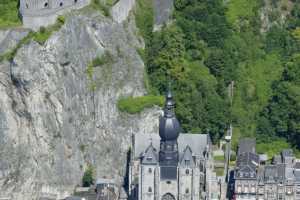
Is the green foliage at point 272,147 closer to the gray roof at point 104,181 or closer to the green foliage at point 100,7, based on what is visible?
the gray roof at point 104,181

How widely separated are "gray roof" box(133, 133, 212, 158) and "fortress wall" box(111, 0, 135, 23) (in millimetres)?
14144

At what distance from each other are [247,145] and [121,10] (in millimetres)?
17881

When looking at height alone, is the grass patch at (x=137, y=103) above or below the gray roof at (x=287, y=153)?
above

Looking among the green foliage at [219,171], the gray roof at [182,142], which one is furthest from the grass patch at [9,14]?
the green foliage at [219,171]

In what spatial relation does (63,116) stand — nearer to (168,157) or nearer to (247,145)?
(168,157)

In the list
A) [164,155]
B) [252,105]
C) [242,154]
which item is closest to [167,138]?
[164,155]

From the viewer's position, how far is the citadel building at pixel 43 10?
396ft

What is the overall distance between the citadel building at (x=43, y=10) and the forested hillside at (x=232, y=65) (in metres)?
8.95

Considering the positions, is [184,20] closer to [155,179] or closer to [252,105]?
[252,105]

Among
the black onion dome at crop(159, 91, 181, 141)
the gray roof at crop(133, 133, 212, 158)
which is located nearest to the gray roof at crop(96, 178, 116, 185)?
the gray roof at crop(133, 133, 212, 158)

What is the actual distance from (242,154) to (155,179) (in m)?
12.0

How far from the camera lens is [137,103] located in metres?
121

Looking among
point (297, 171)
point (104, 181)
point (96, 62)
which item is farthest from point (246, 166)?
point (96, 62)

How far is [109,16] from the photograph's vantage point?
123875mm
